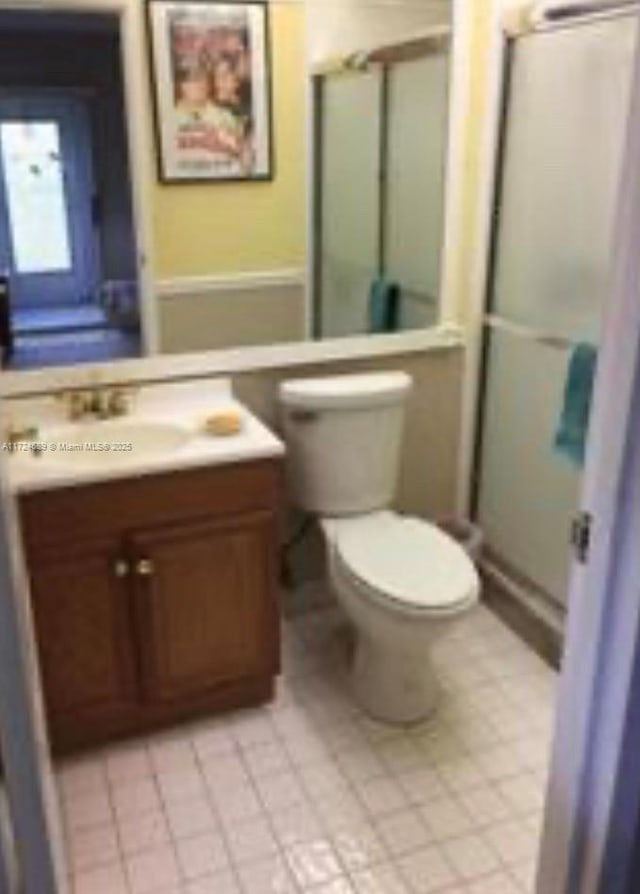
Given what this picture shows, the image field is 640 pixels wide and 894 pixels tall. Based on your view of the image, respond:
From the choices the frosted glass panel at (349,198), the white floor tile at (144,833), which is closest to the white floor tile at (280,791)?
the white floor tile at (144,833)

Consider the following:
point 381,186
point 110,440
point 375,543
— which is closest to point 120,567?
point 110,440

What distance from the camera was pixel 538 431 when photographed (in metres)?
2.44

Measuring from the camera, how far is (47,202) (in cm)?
218

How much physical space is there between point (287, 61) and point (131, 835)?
1.98 m

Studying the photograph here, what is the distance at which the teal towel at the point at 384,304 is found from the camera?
8.70ft

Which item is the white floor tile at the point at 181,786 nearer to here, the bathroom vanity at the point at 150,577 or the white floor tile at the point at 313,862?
the bathroom vanity at the point at 150,577

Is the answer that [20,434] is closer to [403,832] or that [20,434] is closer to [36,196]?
[36,196]

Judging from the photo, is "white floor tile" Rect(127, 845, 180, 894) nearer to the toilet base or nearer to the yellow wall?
Result: the toilet base

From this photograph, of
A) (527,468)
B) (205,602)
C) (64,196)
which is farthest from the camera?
(527,468)

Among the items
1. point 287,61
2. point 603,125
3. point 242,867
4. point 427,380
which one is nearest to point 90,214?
point 287,61

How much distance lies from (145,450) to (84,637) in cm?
48

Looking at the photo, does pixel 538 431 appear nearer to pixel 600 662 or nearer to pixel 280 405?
pixel 280 405

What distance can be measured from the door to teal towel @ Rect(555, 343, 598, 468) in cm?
126

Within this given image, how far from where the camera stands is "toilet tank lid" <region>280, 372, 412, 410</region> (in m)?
2.26
